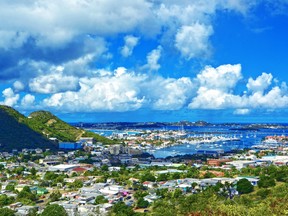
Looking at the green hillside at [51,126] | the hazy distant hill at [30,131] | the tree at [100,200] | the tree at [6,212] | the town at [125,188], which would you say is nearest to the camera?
the tree at [6,212]

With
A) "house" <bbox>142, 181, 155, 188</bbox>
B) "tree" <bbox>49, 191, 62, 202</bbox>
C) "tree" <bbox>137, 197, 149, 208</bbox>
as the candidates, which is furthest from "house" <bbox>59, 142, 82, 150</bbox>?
"tree" <bbox>137, 197, 149, 208</bbox>

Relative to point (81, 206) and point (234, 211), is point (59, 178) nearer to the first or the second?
point (81, 206)

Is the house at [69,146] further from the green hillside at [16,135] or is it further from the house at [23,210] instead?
the house at [23,210]

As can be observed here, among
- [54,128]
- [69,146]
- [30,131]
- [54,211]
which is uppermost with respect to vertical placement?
[54,128]

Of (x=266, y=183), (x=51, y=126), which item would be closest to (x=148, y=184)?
(x=266, y=183)

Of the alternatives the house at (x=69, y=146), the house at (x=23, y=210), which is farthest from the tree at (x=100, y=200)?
the house at (x=69, y=146)

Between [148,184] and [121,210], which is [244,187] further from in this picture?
[121,210]

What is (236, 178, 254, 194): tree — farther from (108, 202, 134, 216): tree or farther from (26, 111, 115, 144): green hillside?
(26, 111, 115, 144): green hillside

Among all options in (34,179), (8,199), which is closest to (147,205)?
(8,199)
